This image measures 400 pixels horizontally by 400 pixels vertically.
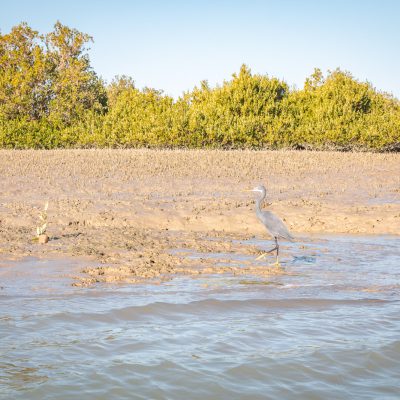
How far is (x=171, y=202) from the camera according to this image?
20172 millimetres

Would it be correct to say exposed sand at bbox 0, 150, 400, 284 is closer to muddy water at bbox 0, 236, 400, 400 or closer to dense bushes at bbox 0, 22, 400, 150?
muddy water at bbox 0, 236, 400, 400

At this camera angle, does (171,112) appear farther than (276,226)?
Yes

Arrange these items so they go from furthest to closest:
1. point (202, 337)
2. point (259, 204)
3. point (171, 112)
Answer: point (171, 112)
point (259, 204)
point (202, 337)

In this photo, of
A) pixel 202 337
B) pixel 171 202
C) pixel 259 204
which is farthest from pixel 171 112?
pixel 202 337

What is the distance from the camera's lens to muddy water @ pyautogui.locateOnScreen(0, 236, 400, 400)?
262 inches

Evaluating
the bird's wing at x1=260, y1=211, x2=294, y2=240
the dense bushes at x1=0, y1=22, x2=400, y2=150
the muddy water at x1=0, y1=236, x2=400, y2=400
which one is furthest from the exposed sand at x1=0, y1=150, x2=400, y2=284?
the dense bushes at x1=0, y1=22, x2=400, y2=150

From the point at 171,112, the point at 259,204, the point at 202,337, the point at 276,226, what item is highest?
the point at 171,112

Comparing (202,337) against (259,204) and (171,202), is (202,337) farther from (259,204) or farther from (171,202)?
(171,202)

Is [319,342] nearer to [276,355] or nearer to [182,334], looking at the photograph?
[276,355]

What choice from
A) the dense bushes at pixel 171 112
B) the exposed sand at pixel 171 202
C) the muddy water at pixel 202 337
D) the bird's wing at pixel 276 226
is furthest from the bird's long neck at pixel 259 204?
the dense bushes at pixel 171 112

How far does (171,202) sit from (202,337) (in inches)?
480

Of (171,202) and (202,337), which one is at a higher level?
(171,202)

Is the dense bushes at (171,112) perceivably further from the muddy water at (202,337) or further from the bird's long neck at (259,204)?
the muddy water at (202,337)

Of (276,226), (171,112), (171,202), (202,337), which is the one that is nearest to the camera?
(202,337)
